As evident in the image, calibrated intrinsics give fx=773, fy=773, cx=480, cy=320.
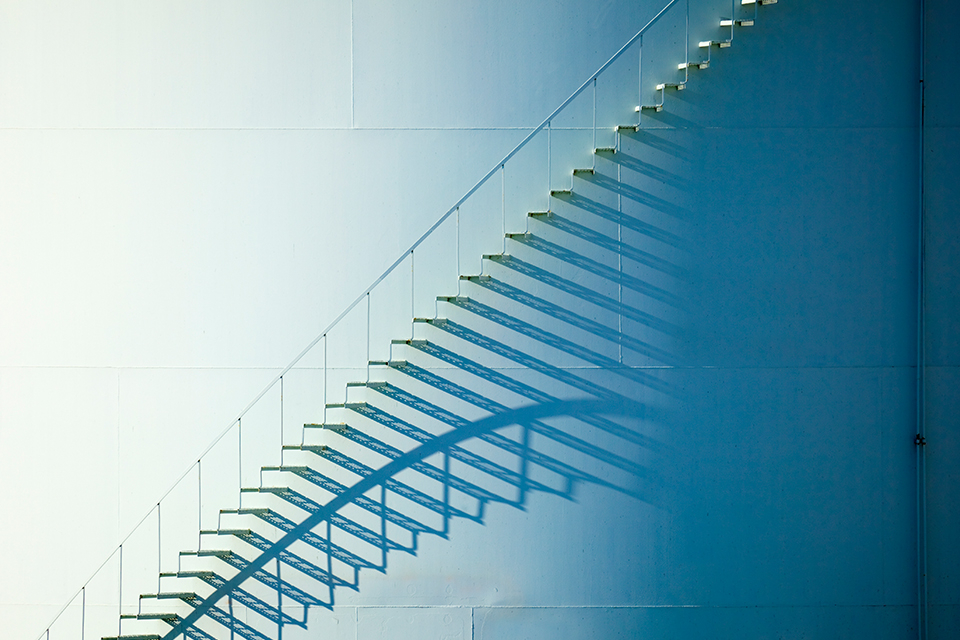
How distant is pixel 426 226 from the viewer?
1092 centimetres

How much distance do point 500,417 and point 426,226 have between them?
2875 millimetres

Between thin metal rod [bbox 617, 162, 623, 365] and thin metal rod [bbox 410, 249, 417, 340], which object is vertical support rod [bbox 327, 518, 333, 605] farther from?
thin metal rod [bbox 617, 162, 623, 365]

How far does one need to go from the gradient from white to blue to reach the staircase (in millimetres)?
382

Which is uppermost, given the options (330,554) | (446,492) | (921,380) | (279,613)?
(921,380)

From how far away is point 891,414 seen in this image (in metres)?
10.8

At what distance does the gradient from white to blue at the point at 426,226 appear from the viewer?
10.7 meters

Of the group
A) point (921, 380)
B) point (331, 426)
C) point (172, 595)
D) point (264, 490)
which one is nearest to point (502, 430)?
point (331, 426)

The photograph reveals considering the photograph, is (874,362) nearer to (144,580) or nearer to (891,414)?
(891,414)

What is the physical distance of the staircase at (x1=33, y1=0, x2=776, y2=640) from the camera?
10.7m

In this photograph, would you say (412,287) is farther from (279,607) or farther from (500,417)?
(279,607)

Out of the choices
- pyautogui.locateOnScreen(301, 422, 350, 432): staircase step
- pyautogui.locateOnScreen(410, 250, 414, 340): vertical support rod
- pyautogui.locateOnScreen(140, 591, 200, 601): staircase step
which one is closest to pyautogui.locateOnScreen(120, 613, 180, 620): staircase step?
pyautogui.locateOnScreen(140, 591, 200, 601): staircase step

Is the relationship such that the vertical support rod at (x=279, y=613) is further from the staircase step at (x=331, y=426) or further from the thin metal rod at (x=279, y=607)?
the staircase step at (x=331, y=426)

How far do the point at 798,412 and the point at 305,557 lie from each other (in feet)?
23.4

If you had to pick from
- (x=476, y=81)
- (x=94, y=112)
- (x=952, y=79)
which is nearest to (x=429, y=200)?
(x=476, y=81)
